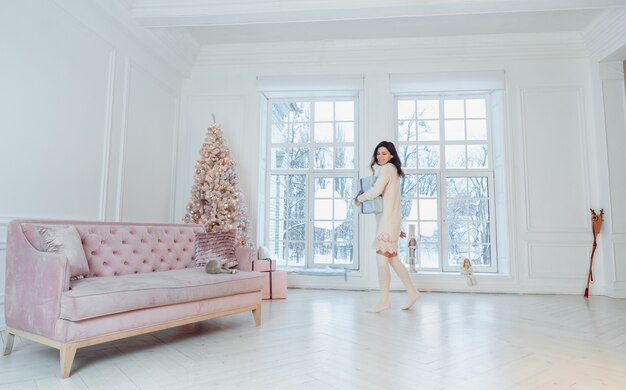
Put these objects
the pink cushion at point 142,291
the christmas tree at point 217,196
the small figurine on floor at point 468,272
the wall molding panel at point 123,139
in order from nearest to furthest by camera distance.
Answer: the pink cushion at point 142,291, the wall molding panel at point 123,139, the christmas tree at point 217,196, the small figurine on floor at point 468,272

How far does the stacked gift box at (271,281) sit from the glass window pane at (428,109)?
3.18 meters

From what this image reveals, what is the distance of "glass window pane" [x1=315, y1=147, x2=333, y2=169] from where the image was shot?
5.84 m

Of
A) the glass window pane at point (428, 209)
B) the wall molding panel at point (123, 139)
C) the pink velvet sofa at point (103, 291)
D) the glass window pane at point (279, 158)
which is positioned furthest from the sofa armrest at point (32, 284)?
the glass window pane at point (428, 209)

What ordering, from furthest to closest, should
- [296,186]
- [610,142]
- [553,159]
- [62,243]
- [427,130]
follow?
[296,186]
[427,130]
[553,159]
[610,142]
[62,243]

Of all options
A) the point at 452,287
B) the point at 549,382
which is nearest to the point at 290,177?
the point at 452,287

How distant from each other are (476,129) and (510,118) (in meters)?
0.51

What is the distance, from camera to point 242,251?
11.5ft

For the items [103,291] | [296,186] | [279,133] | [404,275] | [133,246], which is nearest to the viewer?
[103,291]

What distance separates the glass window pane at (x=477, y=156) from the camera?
5.59 metres

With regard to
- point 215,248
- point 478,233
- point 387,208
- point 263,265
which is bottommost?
point 263,265

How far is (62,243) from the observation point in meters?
2.43

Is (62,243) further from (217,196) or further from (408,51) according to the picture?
(408,51)

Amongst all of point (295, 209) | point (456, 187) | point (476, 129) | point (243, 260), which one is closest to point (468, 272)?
point (456, 187)

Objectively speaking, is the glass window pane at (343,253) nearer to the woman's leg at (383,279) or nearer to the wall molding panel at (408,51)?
the woman's leg at (383,279)
